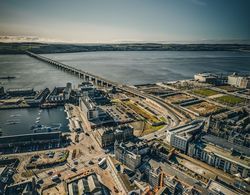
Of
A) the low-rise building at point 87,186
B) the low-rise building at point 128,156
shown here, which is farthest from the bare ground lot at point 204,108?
the low-rise building at point 87,186

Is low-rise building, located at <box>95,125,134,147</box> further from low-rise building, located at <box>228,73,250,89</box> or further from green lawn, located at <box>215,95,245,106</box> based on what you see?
low-rise building, located at <box>228,73,250,89</box>

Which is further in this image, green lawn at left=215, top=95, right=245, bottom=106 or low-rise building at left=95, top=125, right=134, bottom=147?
green lawn at left=215, top=95, right=245, bottom=106

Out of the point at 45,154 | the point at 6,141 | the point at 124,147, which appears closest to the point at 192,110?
the point at 124,147

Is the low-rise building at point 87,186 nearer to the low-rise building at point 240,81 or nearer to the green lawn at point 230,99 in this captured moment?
the green lawn at point 230,99

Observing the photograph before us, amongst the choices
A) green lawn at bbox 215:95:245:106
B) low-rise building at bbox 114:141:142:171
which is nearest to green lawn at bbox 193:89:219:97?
green lawn at bbox 215:95:245:106

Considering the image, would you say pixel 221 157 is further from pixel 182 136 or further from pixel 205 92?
pixel 205 92
